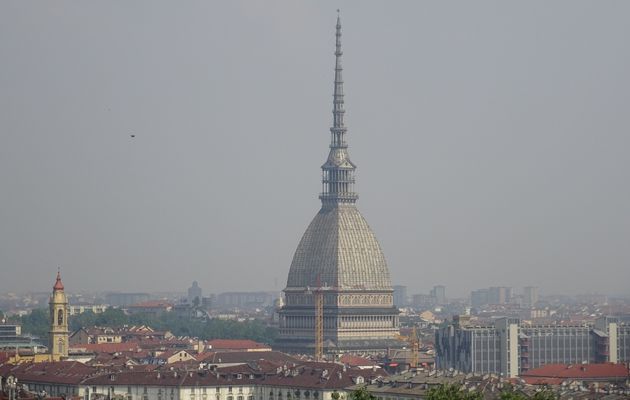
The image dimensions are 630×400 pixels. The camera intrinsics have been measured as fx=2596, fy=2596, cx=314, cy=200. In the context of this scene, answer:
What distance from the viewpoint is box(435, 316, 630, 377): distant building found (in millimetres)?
163750

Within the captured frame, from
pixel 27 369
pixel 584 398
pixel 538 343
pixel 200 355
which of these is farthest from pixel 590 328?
pixel 584 398

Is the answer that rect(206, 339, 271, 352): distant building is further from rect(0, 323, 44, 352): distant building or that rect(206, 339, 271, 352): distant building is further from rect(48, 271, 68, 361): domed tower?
rect(48, 271, 68, 361): domed tower

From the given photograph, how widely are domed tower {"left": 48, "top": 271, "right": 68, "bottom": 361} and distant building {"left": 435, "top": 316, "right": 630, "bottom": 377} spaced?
78.7 ft

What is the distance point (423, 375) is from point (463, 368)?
36903 millimetres

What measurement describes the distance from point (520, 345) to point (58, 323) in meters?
29.9

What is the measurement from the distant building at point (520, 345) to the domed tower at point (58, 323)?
2400cm

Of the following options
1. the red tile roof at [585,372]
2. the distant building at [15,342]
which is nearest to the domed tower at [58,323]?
the distant building at [15,342]

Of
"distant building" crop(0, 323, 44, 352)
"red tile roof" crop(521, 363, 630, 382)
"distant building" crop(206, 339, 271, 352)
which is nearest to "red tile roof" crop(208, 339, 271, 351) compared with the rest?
"distant building" crop(206, 339, 271, 352)

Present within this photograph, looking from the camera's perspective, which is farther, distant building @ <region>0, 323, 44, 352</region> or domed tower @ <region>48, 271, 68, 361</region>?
distant building @ <region>0, 323, 44, 352</region>

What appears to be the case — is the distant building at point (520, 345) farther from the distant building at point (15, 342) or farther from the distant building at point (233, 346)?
the distant building at point (15, 342)

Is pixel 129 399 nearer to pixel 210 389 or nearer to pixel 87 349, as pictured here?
pixel 210 389

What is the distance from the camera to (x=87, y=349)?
180 meters

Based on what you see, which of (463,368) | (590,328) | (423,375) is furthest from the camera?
(590,328)

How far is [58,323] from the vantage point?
540 feet
